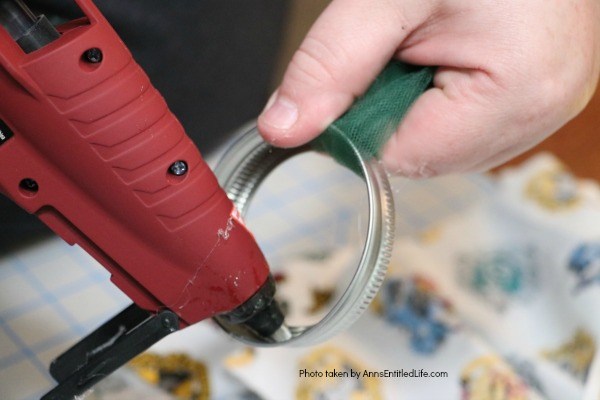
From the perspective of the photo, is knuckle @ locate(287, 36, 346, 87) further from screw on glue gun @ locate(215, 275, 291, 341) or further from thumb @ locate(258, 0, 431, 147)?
screw on glue gun @ locate(215, 275, 291, 341)

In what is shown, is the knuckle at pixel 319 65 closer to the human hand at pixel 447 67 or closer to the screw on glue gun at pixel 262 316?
the human hand at pixel 447 67

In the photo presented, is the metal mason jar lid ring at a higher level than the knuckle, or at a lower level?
lower

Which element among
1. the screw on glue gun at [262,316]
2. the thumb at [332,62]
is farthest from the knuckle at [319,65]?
the screw on glue gun at [262,316]

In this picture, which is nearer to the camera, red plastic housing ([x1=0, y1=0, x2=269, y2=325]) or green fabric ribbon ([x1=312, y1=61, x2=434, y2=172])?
red plastic housing ([x1=0, y1=0, x2=269, y2=325])

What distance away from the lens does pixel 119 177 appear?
0.31m

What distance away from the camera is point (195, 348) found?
51 cm

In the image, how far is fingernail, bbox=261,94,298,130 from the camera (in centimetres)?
39

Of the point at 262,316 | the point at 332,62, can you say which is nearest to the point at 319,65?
the point at 332,62

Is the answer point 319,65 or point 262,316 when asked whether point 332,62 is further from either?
point 262,316

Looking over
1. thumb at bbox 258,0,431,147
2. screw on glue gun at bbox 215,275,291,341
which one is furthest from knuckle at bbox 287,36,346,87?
screw on glue gun at bbox 215,275,291,341

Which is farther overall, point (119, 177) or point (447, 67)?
point (447, 67)

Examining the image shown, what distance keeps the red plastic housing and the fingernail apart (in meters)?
0.06

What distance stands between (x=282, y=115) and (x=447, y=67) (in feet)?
0.31

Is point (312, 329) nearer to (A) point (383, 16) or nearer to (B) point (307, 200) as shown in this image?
(A) point (383, 16)
